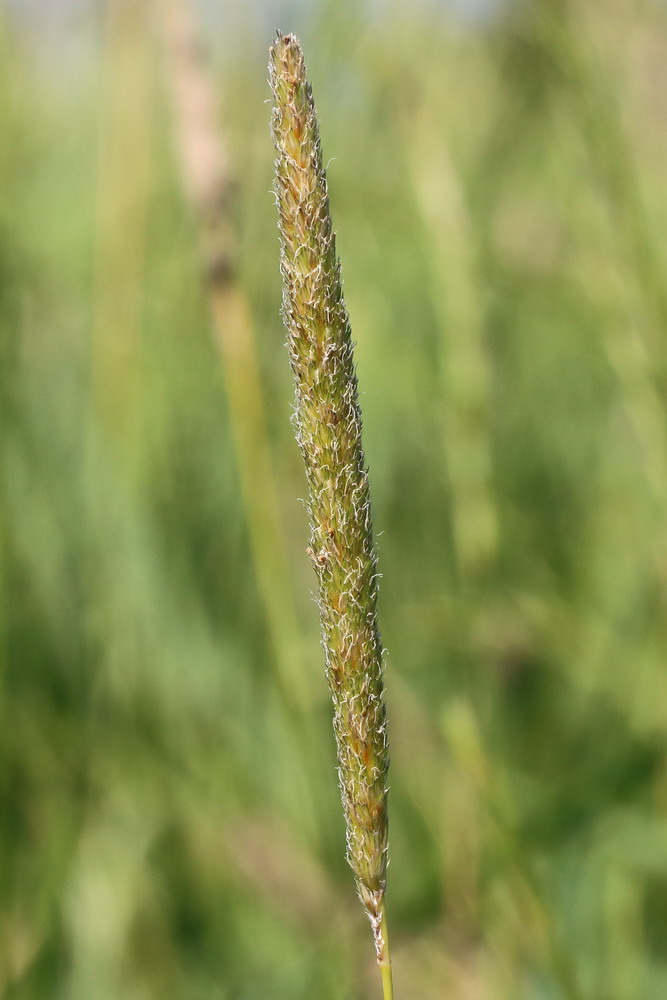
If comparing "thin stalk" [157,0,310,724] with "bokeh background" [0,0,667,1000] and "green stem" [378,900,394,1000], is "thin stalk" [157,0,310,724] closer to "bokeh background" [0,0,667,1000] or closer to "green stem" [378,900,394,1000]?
"bokeh background" [0,0,667,1000]

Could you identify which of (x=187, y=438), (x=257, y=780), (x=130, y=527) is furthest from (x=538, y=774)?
(x=187, y=438)

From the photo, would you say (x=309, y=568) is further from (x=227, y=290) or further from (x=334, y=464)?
(x=334, y=464)

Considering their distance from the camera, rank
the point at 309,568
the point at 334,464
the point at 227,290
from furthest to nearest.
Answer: the point at 309,568
the point at 227,290
the point at 334,464

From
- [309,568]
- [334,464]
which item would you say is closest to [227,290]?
[334,464]

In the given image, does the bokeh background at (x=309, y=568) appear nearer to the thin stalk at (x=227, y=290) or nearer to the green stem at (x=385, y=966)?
the thin stalk at (x=227, y=290)

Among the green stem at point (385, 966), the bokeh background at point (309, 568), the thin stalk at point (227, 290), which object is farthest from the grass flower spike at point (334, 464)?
the thin stalk at point (227, 290)

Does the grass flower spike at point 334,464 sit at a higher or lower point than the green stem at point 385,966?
higher
